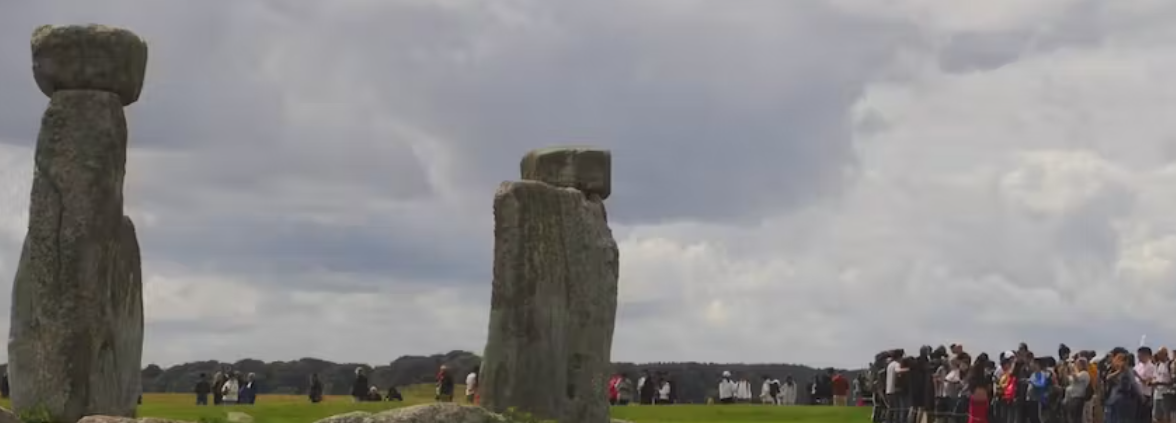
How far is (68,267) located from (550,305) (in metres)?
6.03

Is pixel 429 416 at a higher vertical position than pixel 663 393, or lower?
lower

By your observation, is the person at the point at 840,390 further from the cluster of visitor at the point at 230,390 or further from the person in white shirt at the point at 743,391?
the cluster of visitor at the point at 230,390

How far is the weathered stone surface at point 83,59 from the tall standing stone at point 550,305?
4.96 metres

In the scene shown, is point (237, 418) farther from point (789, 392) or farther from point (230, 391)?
point (789, 392)

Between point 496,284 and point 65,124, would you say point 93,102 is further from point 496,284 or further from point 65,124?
point 496,284

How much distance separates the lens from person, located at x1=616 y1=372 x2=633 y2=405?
1825 inches

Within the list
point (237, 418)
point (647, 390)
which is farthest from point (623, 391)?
point (237, 418)

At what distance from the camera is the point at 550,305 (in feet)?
80.1

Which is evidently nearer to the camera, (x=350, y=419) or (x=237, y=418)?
(x=350, y=419)

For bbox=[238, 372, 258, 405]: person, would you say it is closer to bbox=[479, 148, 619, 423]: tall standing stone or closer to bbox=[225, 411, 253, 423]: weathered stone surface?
bbox=[225, 411, 253, 423]: weathered stone surface

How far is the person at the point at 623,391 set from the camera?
152 ft

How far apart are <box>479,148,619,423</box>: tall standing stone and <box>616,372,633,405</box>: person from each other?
20483mm

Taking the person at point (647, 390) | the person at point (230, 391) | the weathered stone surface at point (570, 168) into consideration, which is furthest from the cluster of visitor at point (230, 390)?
the weathered stone surface at point (570, 168)

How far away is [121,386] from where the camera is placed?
23.4 meters
